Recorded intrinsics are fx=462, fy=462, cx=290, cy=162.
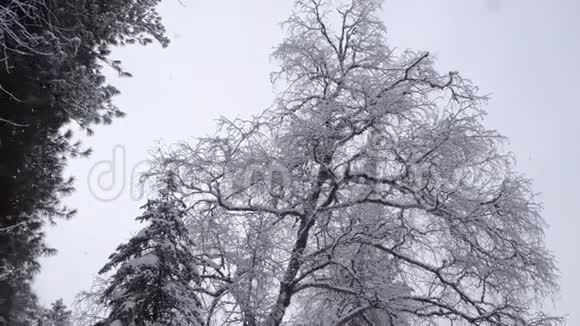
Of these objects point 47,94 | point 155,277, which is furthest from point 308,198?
point 47,94

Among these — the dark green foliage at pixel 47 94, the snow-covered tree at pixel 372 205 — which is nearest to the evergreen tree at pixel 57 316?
the dark green foliage at pixel 47 94

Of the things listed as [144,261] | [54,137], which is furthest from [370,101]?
[54,137]

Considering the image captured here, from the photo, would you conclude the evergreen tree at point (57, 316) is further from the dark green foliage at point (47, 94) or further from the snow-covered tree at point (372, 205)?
the snow-covered tree at point (372, 205)

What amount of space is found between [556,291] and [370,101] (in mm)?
4742

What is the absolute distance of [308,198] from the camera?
350 inches

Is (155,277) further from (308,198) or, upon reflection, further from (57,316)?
(57,316)

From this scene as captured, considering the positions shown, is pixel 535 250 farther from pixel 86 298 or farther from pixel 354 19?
pixel 86 298

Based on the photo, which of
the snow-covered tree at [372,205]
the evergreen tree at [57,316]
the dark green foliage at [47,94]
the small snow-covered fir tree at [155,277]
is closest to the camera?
the dark green foliage at [47,94]

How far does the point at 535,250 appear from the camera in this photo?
8.02m

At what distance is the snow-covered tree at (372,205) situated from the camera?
26.2 feet

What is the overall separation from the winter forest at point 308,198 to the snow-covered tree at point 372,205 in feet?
0.12

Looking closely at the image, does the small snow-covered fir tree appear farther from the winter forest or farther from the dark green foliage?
the dark green foliage

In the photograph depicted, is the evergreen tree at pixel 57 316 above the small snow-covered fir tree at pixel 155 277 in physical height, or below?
above

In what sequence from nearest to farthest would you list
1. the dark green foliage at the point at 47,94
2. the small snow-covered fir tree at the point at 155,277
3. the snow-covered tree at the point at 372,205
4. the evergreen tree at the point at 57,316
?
the dark green foliage at the point at 47,94, the small snow-covered fir tree at the point at 155,277, the snow-covered tree at the point at 372,205, the evergreen tree at the point at 57,316
